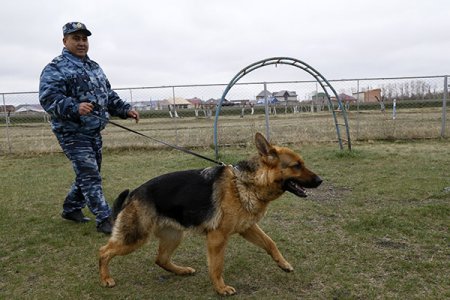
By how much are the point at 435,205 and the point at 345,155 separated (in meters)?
4.57

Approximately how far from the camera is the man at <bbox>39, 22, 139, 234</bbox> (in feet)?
14.6

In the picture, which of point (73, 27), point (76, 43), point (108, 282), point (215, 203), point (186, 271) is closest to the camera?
point (215, 203)

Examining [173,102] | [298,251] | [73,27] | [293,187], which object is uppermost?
[73,27]

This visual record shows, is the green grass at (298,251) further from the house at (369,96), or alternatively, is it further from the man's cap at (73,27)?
the house at (369,96)

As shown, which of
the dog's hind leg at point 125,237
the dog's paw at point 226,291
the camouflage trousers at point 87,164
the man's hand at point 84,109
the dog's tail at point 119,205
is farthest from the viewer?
the camouflage trousers at point 87,164

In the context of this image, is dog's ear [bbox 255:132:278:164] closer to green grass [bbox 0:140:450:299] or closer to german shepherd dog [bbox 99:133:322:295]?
german shepherd dog [bbox 99:133:322:295]

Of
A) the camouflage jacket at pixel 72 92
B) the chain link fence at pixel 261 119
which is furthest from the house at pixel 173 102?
the camouflage jacket at pixel 72 92

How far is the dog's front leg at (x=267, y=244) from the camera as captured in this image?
373cm

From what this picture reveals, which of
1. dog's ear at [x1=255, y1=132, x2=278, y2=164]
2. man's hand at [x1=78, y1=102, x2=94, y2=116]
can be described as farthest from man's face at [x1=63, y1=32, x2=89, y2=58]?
dog's ear at [x1=255, y1=132, x2=278, y2=164]

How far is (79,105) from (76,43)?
0.94 metres

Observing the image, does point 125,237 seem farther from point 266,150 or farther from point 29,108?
point 29,108

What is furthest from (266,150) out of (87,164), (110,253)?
(87,164)

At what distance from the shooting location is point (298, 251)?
4258mm

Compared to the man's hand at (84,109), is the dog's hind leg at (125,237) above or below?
below
